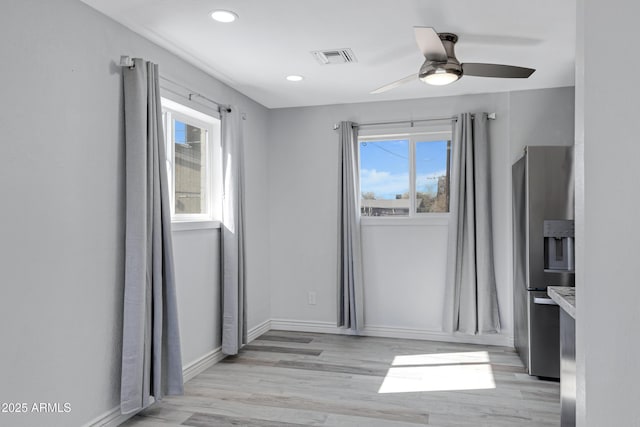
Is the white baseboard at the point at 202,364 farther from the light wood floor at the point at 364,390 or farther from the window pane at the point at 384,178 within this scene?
the window pane at the point at 384,178

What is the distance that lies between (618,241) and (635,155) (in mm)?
163

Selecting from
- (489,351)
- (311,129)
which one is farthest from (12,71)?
(489,351)

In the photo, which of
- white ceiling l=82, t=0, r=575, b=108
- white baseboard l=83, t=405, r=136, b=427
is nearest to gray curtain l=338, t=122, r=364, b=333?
white ceiling l=82, t=0, r=575, b=108

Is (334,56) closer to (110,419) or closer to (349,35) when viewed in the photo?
(349,35)

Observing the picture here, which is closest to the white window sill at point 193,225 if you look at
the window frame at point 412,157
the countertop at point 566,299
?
the window frame at point 412,157

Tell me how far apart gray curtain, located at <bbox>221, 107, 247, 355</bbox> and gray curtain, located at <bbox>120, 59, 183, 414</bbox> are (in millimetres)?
895

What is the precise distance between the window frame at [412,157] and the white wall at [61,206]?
7.84ft

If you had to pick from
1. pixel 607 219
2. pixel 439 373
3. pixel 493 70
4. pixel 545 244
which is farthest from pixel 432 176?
pixel 607 219

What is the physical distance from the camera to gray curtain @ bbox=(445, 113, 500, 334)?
4000 mm

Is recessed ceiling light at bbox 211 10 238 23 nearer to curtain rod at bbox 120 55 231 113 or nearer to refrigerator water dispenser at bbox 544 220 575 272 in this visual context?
curtain rod at bbox 120 55 231 113

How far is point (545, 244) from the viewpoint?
10.4 ft

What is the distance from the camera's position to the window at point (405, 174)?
4.37 meters

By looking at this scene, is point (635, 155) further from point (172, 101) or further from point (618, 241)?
point (172, 101)

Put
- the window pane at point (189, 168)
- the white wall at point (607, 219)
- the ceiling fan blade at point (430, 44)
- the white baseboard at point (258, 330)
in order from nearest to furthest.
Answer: the white wall at point (607, 219), the ceiling fan blade at point (430, 44), the window pane at point (189, 168), the white baseboard at point (258, 330)
